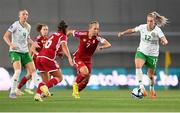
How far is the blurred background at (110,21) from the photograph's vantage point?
32188 mm

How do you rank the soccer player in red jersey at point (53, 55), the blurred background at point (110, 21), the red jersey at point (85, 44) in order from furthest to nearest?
the blurred background at point (110, 21) < the red jersey at point (85, 44) < the soccer player in red jersey at point (53, 55)

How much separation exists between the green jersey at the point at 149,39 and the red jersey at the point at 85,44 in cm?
106

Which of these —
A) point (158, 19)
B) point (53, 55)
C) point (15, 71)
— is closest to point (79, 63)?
point (15, 71)

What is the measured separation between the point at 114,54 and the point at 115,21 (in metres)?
1.37

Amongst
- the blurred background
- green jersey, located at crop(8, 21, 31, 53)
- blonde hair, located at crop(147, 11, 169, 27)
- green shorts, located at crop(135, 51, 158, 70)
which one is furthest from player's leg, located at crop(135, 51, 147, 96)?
the blurred background

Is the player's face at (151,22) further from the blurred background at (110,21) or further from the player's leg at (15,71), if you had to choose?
the blurred background at (110,21)

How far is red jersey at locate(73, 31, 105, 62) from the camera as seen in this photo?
67.1ft

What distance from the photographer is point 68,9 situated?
107 feet

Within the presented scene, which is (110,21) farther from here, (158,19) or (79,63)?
(158,19)

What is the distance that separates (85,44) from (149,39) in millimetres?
1615

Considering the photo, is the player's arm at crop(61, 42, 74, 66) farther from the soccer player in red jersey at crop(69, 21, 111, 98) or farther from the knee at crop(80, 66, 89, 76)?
the knee at crop(80, 66, 89, 76)

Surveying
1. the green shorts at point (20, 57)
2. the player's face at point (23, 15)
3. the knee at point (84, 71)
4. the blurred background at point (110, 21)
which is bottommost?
the knee at point (84, 71)

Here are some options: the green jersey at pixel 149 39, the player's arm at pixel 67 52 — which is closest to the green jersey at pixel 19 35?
the player's arm at pixel 67 52
